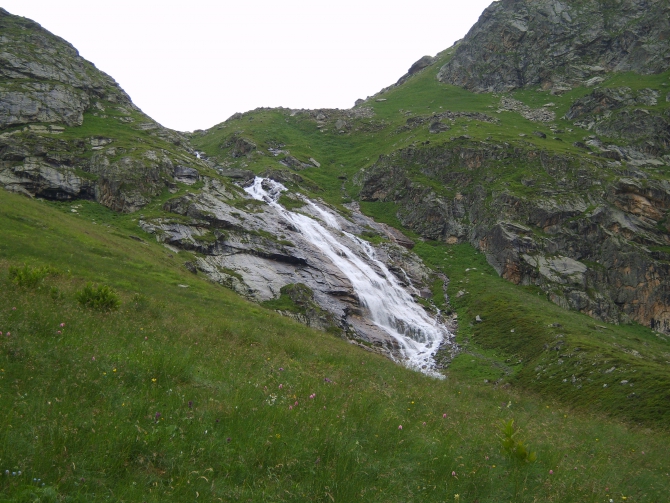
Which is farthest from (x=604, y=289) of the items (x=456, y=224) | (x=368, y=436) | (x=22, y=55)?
(x=22, y=55)

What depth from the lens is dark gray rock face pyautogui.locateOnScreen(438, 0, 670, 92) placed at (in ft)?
324

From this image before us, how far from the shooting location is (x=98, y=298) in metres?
12.5

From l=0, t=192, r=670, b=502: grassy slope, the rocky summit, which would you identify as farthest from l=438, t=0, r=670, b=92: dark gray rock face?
l=0, t=192, r=670, b=502: grassy slope

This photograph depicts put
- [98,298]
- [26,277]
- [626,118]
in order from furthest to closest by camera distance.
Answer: [626,118], [98,298], [26,277]

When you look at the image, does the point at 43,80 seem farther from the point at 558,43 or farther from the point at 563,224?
the point at 558,43

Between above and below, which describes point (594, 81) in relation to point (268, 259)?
above

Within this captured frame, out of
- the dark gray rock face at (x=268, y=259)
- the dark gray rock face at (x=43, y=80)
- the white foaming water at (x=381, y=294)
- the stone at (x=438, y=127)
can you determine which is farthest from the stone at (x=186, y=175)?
the stone at (x=438, y=127)

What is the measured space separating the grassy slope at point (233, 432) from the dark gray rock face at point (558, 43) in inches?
4491

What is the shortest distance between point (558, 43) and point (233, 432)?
137499mm

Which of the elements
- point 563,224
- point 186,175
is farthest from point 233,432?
point 563,224

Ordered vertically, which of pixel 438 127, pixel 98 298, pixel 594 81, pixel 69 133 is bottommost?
pixel 98 298

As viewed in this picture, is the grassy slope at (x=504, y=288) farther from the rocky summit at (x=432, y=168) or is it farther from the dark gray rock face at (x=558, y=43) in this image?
the dark gray rock face at (x=558, y=43)

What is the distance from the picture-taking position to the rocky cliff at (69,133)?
152 ft

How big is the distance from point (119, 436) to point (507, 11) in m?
151
